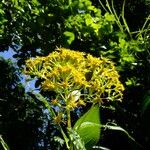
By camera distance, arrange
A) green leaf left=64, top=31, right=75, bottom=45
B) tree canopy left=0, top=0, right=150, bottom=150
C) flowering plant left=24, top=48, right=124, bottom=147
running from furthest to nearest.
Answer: green leaf left=64, top=31, right=75, bottom=45, tree canopy left=0, top=0, right=150, bottom=150, flowering plant left=24, top=48, right=124, bottom=147

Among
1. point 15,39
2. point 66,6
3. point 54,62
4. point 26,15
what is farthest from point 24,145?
point 54,62

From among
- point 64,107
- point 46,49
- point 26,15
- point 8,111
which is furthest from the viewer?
point 8,111

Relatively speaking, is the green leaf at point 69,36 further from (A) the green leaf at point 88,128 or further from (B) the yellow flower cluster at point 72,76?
(A) the green leaf at point 88,128

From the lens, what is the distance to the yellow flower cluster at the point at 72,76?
1843 mm

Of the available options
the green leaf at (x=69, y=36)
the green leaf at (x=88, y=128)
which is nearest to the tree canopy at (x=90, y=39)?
the green leaf at (x=69, y=36)

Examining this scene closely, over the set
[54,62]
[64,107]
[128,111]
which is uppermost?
[54,62]

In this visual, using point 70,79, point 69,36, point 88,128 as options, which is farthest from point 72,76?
point 69,36

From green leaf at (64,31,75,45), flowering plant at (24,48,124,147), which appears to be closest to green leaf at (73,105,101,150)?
flowering plant at (24,48,124,147)

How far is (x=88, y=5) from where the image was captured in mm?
3650

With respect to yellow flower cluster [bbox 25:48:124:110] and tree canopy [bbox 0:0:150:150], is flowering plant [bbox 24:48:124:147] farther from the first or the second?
tree canopy [bbox 0:0:150:150]

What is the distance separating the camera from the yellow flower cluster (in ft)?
6.05

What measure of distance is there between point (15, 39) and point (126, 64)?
133 cm

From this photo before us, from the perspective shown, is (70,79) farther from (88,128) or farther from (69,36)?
(69,36)

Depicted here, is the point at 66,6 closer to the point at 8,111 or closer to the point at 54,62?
the point at 8,111
